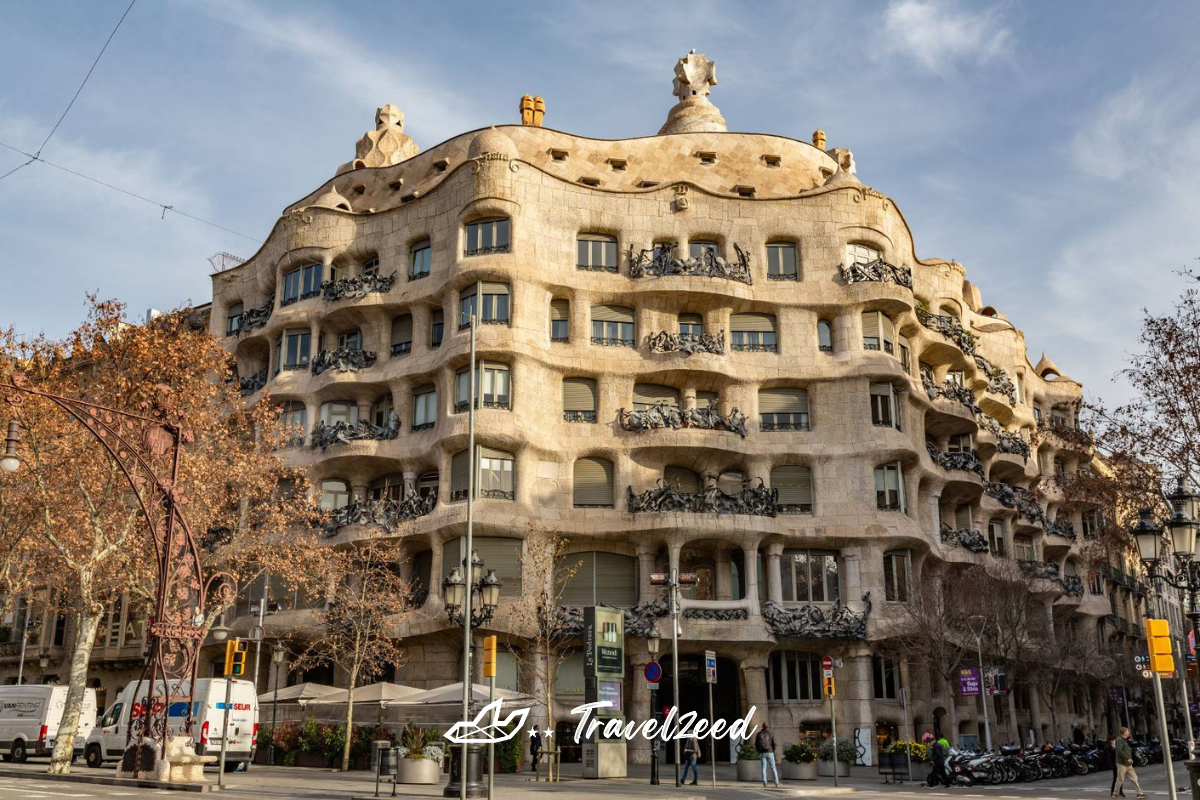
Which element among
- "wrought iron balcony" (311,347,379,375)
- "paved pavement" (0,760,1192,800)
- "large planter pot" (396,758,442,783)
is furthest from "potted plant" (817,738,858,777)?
"wrought iron balcony" (311,347,379,375)

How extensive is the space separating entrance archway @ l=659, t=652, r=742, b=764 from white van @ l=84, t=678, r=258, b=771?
52.9 ft

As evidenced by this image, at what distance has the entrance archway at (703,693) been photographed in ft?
142

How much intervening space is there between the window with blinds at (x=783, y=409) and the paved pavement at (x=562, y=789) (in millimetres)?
15167

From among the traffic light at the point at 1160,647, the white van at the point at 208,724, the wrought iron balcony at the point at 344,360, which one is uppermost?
the wrought iron balcony at the point at 344,360

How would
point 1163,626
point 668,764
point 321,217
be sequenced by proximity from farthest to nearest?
point 321,217 → point 668,764 → point 1163,626

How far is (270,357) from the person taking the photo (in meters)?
50.4

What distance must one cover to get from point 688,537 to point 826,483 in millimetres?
6405

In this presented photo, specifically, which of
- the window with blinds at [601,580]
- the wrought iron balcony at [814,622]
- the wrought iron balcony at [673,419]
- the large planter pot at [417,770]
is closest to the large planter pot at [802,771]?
the wrought iron balcony at [814,622]

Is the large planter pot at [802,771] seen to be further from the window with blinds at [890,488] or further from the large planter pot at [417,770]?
the window with blinds at [890,488]

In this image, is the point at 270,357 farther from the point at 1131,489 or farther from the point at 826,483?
the point at 1131,489

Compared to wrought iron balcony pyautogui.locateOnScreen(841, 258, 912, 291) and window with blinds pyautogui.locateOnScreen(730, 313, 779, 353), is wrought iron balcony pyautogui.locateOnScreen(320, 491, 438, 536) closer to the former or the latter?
window with blinds pyautogui.locateOnScreen(730, 313, 779, 353)

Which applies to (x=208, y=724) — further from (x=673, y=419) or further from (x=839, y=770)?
(x=673, y=419)

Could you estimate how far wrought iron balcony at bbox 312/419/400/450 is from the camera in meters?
44.9

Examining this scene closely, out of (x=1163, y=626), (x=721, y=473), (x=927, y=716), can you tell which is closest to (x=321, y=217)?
(x=721, y=473)
